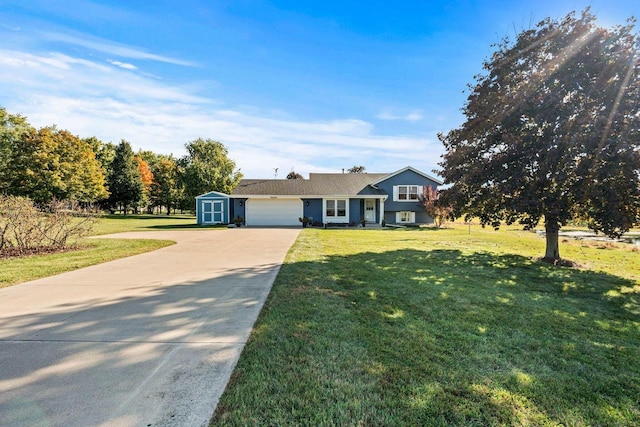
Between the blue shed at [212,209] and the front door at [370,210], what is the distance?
11.9 m

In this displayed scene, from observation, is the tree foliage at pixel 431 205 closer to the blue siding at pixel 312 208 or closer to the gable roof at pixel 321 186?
the gable roof at pixel 321 186

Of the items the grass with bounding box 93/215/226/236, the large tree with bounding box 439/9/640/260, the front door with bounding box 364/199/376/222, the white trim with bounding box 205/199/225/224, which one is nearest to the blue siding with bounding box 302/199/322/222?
the front door with bounding box 364/199/376/222

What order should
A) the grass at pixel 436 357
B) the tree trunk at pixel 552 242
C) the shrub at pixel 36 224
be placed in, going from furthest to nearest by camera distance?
the tree trunk at pixel 552 242 → the shrub at pixel 36 224 → the grass at pixel 436 357

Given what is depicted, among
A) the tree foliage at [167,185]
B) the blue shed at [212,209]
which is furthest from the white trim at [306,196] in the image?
the tree foliage at [167,185]

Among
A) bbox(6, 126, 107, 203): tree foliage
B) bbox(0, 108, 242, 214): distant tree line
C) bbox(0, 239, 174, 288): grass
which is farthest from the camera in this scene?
bbox(0, 108, 242, 214): distant tree line

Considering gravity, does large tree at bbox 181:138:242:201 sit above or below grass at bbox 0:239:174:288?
above

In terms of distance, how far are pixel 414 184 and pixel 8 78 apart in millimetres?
24595

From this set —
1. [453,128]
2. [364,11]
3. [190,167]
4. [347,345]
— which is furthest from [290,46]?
[190,167]

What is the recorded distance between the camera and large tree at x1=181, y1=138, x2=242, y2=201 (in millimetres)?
40000

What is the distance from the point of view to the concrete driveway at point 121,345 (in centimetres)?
221

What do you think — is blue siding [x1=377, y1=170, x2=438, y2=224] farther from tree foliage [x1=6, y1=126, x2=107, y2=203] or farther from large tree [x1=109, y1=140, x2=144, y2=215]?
large tree [x1=109, y1=140, x2=144, y2=215]

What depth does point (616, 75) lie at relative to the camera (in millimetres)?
8266

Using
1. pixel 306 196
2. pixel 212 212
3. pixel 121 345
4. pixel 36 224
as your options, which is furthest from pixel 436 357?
pixel 212 212

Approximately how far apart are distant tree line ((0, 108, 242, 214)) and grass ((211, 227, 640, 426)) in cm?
3431
